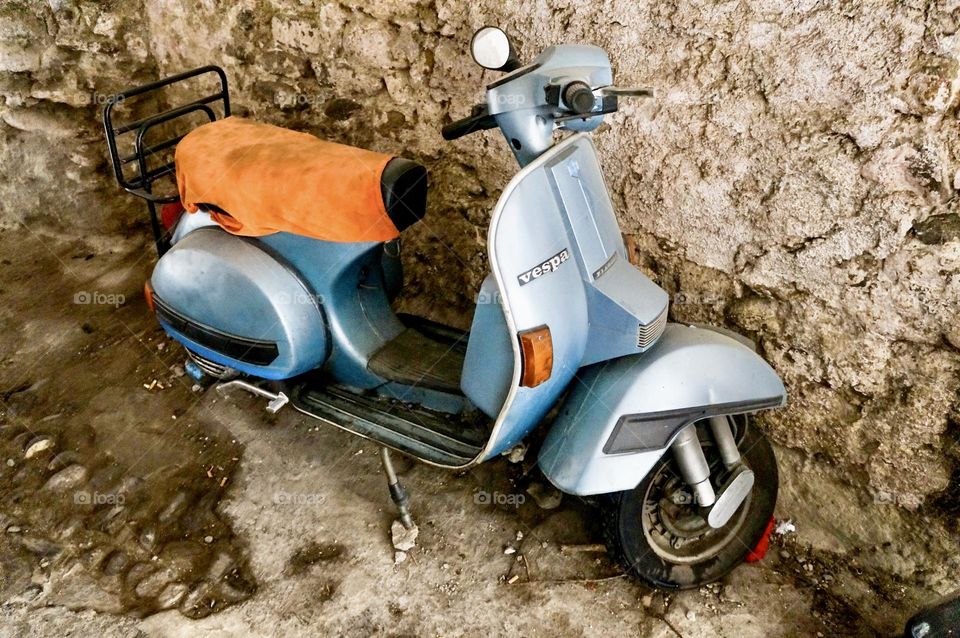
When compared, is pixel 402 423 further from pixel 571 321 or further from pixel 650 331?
pixel 650 331

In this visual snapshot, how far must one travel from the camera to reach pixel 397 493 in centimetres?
229

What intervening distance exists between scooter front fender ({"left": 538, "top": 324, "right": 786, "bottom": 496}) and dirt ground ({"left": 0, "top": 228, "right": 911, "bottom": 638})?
0.53m

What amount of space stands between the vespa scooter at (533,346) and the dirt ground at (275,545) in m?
0.19

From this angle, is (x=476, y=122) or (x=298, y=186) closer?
(x=476, y=122)

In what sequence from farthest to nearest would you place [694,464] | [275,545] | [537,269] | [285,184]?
[275,545], [285,184], [694,464], [537,269]

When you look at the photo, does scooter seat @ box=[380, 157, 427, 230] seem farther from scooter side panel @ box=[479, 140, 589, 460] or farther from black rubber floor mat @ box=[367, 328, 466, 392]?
black rubber floor mat @ box=[367, 328, 466, 392]

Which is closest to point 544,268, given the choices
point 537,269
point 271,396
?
point 537,269

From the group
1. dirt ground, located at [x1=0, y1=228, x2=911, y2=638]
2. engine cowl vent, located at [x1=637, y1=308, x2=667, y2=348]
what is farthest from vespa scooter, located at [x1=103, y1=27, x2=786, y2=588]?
dirt ground, located at [x1=0, y1=228, x2=911, y2=638]

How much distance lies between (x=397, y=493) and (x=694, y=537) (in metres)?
0.93

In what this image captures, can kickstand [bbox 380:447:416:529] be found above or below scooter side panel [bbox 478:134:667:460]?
below

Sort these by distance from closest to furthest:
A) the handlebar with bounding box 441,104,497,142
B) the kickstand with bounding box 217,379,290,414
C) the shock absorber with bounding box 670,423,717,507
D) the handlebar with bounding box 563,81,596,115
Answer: the handlebar with bounding box 563,81,596,115, the handlebar with bounding box 441,104,497,142, the shock absorber with bounding box 670,423,717,507, the kickstand with bounding box 217,379,290,414

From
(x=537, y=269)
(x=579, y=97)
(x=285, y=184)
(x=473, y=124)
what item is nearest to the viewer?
(x=579, y=97)

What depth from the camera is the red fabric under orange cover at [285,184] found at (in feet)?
6.61

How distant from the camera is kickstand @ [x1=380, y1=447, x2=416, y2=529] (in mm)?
2279
